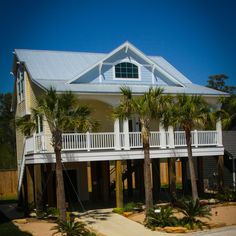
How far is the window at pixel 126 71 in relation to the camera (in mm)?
25844

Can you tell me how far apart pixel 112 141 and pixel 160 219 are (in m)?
6.19

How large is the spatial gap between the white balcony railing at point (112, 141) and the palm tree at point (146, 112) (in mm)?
2803

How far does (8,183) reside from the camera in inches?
1361

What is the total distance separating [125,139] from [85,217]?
4.62m

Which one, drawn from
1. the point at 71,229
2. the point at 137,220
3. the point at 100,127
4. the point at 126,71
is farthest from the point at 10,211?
the point at 126,71

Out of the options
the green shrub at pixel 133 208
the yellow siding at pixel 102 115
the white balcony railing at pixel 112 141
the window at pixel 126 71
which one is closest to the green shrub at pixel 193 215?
the green shrub at pixel 133 208

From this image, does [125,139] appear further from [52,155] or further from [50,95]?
[50,95]

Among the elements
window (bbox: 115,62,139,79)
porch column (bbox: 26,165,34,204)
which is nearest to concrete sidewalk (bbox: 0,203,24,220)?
porch column (bbox: 26,165,34,204)

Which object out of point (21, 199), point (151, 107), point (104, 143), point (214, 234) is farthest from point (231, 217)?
point (21, 199)

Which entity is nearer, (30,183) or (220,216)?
(220,216)

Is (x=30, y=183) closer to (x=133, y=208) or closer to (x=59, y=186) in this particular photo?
(x=59, y=186)

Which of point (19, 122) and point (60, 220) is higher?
point (19, 122)

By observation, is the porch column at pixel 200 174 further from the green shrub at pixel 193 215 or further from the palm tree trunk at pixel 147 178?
the palm tree trunk at pixel 147 178

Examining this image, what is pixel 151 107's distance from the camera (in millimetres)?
19359
